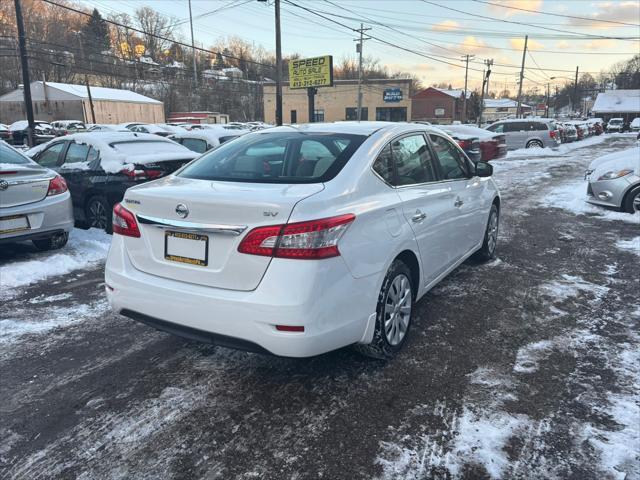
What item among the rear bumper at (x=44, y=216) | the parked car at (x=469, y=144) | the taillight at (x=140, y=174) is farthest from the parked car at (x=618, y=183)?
the rear bumper at (x=44, y=216)

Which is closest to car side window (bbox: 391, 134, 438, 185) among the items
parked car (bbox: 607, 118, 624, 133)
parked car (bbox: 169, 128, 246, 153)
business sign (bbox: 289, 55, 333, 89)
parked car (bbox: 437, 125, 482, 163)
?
parked car (bbox: 169, 128, 246, 153)

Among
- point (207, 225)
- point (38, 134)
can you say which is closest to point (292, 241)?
point (207, 225)

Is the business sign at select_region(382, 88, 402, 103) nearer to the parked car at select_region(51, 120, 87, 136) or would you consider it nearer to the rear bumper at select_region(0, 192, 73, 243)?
the parked car at select_region(51, 120, 87, 136)

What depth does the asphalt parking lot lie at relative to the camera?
244 centimetres

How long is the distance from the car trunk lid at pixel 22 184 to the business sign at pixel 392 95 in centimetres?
5996

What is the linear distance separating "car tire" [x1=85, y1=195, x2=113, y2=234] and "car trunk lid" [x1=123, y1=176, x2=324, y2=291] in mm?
4397

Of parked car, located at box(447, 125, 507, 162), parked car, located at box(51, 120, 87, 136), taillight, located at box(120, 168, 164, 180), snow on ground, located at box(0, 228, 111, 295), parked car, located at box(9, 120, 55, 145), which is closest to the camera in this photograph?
snow on ground, located at box(0, 228, 111, 295)

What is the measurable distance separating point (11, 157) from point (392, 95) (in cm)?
5991

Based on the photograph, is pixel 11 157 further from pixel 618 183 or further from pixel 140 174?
pixel 618 183

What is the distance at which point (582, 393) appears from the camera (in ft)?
9.97

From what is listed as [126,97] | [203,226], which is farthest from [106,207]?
[126,97]

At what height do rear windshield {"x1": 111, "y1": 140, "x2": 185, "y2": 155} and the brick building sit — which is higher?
the brick building

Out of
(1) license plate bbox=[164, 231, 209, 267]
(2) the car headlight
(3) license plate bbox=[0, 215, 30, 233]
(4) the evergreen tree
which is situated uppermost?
(4) the evergreen tree

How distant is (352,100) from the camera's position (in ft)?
205
